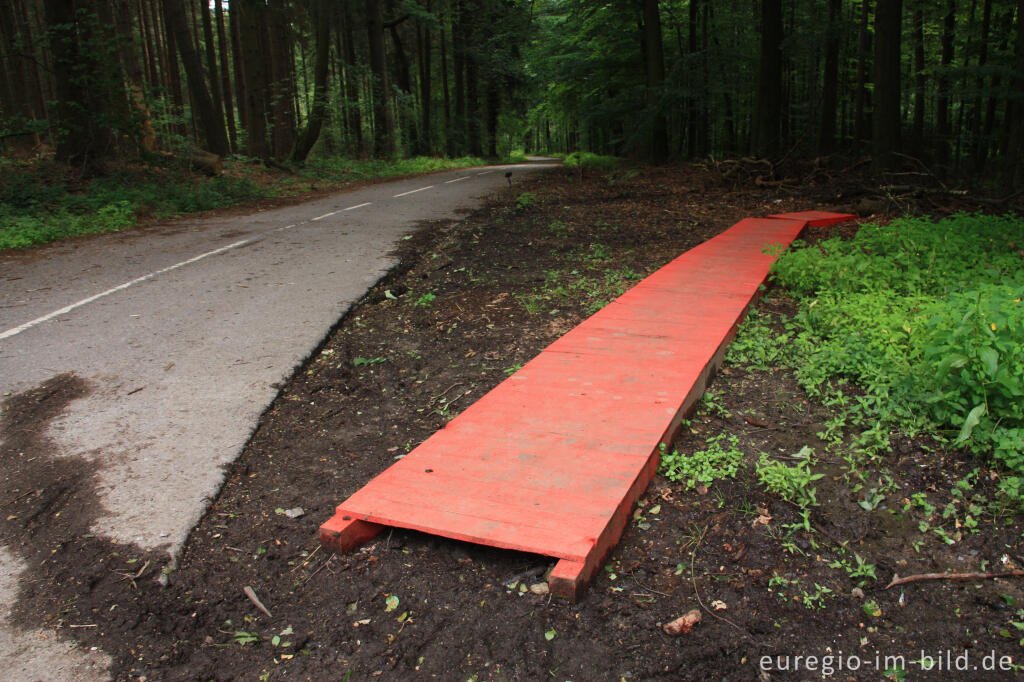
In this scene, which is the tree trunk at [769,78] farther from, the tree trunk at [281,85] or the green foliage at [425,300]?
the tree trunk at [281,85]

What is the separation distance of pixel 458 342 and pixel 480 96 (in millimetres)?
37256

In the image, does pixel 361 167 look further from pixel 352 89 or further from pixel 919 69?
pixel 919 69

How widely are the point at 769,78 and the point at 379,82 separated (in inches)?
610

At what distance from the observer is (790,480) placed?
10.4ft

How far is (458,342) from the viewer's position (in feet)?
18.1

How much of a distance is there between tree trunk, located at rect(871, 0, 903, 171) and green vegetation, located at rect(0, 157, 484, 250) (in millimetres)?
12840

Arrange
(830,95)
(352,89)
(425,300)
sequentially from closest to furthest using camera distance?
1. (425,300)
2. (830,95)
3. (352,89)

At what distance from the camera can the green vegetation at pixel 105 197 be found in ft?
35.9

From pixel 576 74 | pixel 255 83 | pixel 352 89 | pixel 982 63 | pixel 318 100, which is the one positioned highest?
pixel 352 89

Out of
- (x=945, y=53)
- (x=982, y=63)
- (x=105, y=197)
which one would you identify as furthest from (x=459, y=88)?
(x=105, y=197)

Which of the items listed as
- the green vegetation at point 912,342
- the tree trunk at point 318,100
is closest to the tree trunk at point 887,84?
the green vegetation at point 912,342

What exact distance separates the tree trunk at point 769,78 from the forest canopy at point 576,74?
0.05 meters

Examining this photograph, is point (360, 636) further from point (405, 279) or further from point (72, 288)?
point (72, 288)

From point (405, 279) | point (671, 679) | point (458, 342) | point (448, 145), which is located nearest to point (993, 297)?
point (671, 679)
